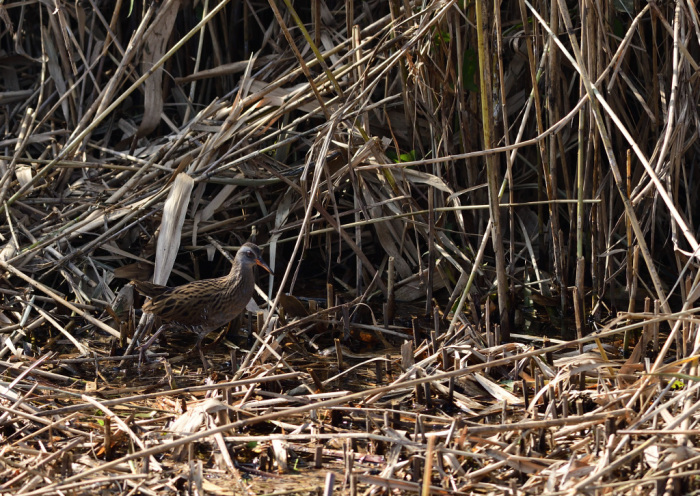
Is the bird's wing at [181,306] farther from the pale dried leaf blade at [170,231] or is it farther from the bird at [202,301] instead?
the pale dried leaf blade at [170,231]

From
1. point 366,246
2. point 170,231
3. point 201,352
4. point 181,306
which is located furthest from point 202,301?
point 366,246

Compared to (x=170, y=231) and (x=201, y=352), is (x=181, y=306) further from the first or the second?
(x=170, y=231)

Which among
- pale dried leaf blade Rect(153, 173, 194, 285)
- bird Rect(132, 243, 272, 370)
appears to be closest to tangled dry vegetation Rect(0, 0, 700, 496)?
pale dried leaf blade Rect(153, 173, 194, 285)

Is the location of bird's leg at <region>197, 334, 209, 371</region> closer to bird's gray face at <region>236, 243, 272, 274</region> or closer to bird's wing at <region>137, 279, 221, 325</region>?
bird's wing at <region>137, 279, 221, 325</region>

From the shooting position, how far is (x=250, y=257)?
190 inches

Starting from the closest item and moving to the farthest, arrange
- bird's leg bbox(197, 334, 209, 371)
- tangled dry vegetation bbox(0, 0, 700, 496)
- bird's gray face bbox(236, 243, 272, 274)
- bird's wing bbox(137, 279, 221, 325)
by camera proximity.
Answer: tangled dry vegetation bbox(0, 0, 700, 496), bird's leg bbox(197, 334, 209, 371), bird's wing bbox(137, 279, 221, 325), bird's gray face bbox(236, 243, 272, 274)

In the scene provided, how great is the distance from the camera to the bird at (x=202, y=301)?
4.59m

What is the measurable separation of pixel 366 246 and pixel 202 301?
1.28 metres

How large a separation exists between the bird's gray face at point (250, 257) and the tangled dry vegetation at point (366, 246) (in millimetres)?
253

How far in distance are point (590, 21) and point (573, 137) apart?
1017 mm

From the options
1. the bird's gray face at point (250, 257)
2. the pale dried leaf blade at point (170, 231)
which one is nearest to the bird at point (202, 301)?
the bird's gray face at point (250, 257)

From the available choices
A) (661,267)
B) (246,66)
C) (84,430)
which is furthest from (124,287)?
(661,267)

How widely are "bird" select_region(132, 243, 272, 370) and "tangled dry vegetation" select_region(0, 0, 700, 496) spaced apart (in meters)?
0.14

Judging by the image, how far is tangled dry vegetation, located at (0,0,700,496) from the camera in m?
3.27
